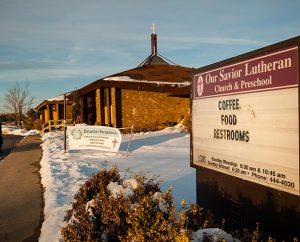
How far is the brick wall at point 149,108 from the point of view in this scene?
28641mm

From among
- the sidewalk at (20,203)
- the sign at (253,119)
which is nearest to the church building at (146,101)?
the sidewalk at (20,203)

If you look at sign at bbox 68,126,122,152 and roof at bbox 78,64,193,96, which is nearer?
sign at bbox 68,126,122,152

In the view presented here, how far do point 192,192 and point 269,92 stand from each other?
443 cm

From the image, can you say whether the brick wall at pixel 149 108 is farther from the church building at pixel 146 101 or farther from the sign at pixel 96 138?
the sign at pixel 96 138

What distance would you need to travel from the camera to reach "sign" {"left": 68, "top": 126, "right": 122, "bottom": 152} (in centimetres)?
1497

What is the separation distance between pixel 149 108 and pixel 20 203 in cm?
2101

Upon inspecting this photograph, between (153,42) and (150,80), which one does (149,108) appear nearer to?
(150,80)

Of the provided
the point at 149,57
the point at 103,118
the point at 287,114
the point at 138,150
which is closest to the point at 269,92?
the point at 287,114

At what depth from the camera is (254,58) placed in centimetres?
451

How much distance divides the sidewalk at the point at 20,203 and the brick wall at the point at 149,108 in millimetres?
15248

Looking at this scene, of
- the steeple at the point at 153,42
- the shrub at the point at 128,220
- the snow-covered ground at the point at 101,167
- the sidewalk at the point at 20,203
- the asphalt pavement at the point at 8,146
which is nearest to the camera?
the shrub at the point at 128,220

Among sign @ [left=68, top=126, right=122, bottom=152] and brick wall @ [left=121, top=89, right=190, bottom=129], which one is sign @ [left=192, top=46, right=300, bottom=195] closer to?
sign @ [left=68, top=126, right=122, bottom=152]

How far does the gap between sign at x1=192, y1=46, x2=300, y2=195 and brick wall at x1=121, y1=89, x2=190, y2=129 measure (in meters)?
22.7

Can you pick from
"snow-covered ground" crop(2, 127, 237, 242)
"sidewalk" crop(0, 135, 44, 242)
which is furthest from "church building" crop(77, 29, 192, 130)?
"sidewalk" crop(0, 135, 44, 242)
